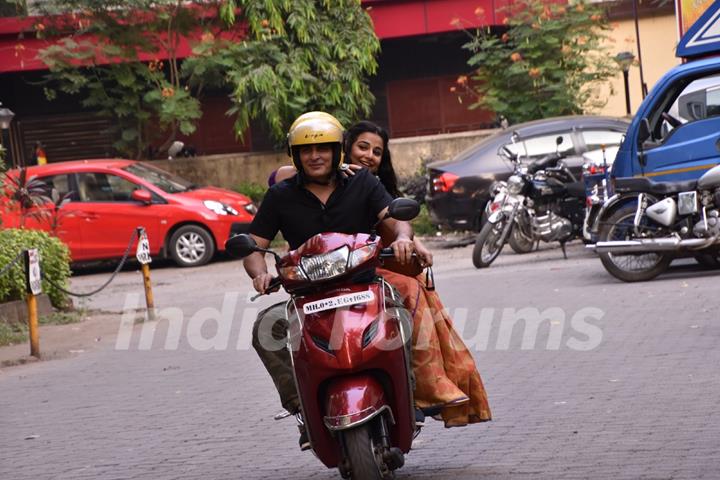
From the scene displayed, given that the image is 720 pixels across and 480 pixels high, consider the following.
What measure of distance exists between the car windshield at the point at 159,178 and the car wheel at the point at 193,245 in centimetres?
89

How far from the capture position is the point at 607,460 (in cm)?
625

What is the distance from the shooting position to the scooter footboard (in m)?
5.41

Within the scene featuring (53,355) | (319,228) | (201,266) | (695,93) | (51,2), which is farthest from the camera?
(51,2)

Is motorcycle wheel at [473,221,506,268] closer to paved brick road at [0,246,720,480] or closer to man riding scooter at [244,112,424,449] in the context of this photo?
paved brick road at [0,246,720,480]

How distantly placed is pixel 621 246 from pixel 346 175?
25.1ft

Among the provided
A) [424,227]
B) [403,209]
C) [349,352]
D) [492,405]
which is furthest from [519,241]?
[349,352]

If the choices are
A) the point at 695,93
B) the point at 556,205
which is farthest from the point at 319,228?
the point at 556,205

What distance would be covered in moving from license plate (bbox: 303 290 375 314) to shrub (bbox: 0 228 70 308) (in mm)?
9254

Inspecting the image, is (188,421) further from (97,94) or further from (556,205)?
(97,94)

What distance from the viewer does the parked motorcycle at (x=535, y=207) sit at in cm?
1666

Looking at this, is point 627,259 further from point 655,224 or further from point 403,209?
point 403,209

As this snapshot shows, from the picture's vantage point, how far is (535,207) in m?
17.2

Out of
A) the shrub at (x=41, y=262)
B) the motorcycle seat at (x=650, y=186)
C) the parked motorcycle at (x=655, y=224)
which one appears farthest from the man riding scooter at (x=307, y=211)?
the shrub at (x=41, y=262)

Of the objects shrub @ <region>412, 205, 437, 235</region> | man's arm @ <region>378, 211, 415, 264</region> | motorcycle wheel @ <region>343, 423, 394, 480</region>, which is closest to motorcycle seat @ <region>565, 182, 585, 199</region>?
shrub @ <region>412, 205, 437, 235</region>
